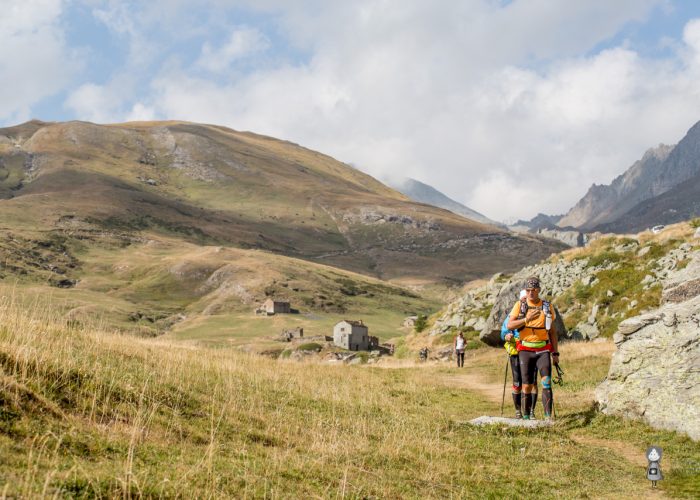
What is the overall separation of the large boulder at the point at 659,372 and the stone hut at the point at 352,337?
86147 mm

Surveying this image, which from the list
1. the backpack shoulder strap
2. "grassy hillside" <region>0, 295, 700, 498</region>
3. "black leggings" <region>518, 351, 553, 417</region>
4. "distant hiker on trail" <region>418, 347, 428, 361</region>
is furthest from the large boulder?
"distant hiker on trail" <region>418, 347, 428, 361</region>

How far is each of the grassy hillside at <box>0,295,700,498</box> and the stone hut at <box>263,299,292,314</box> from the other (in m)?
130

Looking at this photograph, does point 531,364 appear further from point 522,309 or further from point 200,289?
point 200,289

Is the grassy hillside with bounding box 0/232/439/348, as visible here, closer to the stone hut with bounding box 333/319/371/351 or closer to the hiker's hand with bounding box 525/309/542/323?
the stone hut with bounding box 333/319/371/351

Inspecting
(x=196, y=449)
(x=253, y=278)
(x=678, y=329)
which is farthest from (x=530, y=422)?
(x=253, y=278)

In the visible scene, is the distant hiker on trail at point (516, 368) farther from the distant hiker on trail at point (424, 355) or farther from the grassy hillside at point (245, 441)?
the distant hiker on trail at point (424, 355)

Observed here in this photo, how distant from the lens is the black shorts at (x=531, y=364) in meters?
13.8

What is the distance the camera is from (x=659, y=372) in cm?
1353

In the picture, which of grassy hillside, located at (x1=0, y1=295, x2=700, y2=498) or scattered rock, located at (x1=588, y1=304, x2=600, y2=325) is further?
scattered rock, located at (x1=588, y1=304, x2=600, y2=325)

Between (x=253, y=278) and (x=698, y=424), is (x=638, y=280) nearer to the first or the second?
(x=698, y=424)

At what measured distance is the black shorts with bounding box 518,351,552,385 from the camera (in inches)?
543

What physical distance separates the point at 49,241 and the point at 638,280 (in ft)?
640

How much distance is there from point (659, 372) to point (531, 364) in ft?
9.21

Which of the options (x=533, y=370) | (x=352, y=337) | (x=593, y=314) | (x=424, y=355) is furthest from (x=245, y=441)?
(x=352, y=337)
